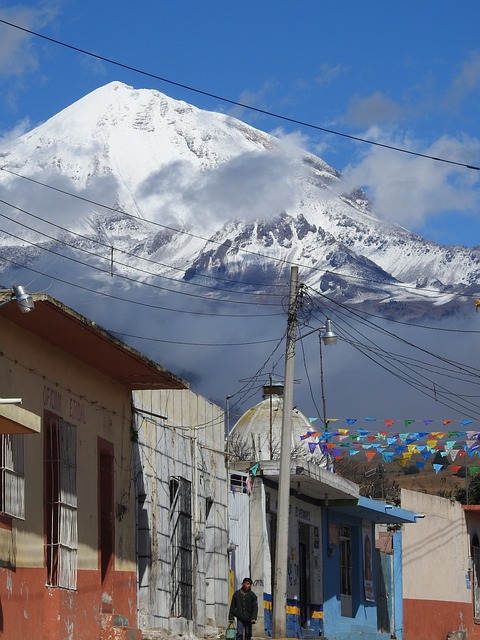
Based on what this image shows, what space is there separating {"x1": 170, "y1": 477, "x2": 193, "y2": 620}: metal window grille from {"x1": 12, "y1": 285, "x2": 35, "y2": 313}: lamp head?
25.4ft

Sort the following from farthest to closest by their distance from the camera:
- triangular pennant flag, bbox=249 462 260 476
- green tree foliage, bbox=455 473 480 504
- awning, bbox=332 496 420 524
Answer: green tree foliage, bbox=455 473 480 504 < awning, bbox=332 496 420 524 < triangular pennant flag, bbox=249 462 260 476

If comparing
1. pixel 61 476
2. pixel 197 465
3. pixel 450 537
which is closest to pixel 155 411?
pixel 197 465

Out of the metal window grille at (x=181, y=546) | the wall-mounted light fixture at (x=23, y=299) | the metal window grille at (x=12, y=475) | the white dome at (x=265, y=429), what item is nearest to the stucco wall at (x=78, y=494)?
the metal window grille at (x=12, y=475)

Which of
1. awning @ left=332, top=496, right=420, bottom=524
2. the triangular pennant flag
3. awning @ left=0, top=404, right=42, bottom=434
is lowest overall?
awning @ left=0, top=404, right=42, bottom=434

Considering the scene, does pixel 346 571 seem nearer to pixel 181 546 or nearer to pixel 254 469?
pixel 254 469

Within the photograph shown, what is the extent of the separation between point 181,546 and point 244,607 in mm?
1408

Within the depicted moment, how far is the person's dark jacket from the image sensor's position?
2041 centimetres

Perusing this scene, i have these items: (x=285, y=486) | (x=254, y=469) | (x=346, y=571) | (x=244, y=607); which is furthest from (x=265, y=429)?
(x=244, y=607)

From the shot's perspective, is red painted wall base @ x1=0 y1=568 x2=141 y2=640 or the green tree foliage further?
the green tree foliage

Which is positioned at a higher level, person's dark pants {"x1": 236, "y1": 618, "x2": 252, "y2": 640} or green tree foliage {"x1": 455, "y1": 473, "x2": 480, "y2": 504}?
green tree foliage {"x1": 455, "y1": 473, "x2": 480, "y2": 504}

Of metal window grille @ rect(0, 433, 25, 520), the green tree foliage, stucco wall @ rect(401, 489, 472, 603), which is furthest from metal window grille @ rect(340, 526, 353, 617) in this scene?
the green tree foliage

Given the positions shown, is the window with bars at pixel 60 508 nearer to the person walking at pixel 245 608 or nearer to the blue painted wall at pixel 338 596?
the person walking at pixel 245 608

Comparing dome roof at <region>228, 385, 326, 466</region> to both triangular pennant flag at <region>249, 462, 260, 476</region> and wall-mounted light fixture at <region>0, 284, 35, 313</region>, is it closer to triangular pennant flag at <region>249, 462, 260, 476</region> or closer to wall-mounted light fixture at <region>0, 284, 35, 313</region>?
triangular pennant flag at <region>249, 462, 260, 476</region>

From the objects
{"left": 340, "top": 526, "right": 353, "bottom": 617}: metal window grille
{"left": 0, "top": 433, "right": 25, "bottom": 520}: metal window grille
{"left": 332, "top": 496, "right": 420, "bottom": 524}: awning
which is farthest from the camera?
{"left": 340, "top": 526, "right": 353, "bottom": 617}: metal window grille
